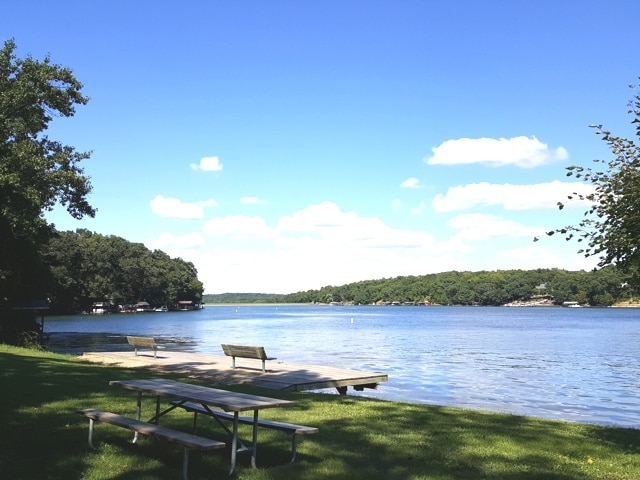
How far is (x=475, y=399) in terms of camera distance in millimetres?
18172

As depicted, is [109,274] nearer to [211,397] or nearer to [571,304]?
[211,397]

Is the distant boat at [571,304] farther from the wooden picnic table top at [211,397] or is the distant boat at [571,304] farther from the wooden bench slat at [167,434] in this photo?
the wooden bench slat at [167,434]

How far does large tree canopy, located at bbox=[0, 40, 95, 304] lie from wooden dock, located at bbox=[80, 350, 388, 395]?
625 cm

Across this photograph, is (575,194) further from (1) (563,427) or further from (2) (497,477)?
(1) (563,427)

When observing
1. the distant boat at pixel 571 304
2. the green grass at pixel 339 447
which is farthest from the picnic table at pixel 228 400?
the distant boat at pixel 571 304

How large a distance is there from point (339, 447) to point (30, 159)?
1959 cm

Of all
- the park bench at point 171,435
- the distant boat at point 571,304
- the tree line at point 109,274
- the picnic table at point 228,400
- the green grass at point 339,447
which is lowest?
the distant boat at point 571,304

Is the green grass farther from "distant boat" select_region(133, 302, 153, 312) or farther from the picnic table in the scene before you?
"distant boat" select_region(133, 302, 153, 312)

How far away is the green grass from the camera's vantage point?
6.42m

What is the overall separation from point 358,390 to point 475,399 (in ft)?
11.5

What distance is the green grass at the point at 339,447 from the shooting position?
6.42 meters

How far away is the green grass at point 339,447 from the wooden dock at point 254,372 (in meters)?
4.69

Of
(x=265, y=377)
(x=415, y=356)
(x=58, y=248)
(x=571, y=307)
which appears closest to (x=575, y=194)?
(x=265, y=377)

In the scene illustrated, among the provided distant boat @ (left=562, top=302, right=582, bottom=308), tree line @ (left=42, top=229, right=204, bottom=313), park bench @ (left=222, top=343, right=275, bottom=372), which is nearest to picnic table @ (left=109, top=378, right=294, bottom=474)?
park bench @ (left=222, top=343, right=275, bottom=372)
